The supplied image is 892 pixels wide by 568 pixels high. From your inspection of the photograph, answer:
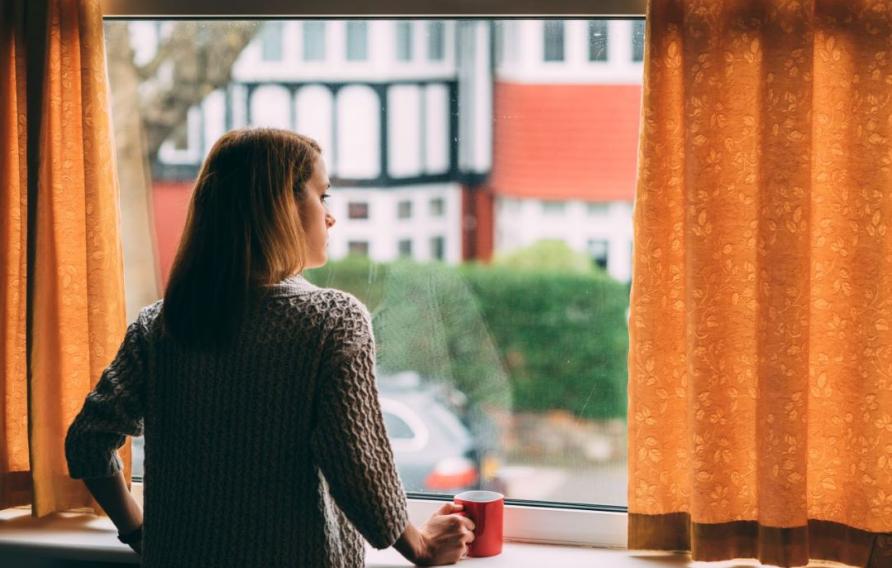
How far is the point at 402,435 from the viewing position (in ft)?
6.86

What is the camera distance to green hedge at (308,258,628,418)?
198cm

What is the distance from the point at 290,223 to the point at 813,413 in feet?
3.19

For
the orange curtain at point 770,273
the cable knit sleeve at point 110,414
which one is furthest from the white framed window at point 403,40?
the cable knit sleeve at point 110,414

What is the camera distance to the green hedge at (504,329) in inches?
77.9

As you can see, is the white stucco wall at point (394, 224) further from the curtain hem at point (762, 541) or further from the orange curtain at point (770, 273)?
the curtain hem at point (762, 541)

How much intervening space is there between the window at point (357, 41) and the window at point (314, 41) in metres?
0.06

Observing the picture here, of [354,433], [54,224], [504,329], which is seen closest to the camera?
[354,433]

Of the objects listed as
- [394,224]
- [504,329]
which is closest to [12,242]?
[394,224]

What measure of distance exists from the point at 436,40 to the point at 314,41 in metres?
0.26

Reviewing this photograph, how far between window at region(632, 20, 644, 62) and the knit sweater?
88 centimetres

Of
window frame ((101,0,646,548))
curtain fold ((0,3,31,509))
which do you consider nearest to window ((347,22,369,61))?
window frame ((101,0,646,548))

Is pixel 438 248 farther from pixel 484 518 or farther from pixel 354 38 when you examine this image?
pixel 484 518

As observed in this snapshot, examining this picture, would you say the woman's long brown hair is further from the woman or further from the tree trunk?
the tree trunk

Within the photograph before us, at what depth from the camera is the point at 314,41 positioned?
6.64 ft
